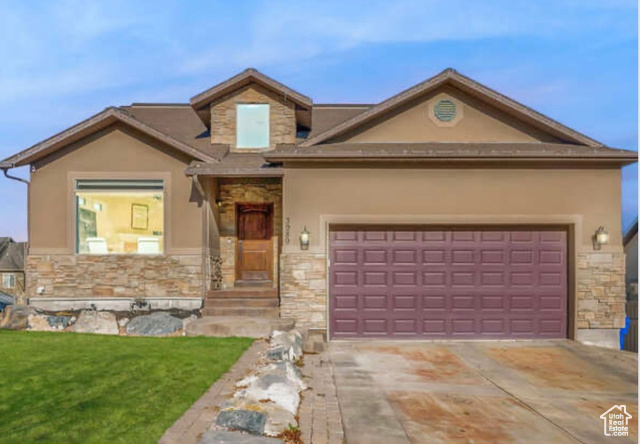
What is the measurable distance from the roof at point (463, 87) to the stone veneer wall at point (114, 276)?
4774mm

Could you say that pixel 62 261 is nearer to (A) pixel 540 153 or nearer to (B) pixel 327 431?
(B) pixel 327 431

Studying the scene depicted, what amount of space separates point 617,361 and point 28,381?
1028cm

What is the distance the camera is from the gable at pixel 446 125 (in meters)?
11.4

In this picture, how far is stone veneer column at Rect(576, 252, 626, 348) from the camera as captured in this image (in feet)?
34.5

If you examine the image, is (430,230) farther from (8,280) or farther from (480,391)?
(8,280)

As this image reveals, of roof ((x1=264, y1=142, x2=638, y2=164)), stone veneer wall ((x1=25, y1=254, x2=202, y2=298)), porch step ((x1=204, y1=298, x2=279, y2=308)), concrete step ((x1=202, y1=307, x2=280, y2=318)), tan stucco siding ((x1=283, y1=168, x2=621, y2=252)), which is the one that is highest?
roof ((x1=264, y1=142, x2=638, y2=164))

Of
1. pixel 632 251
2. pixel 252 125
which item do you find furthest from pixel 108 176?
pixel 632 251

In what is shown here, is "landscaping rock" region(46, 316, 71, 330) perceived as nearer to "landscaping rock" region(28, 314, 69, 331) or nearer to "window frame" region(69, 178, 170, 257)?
"landscaping rock" region(28, 314, 69, 331)

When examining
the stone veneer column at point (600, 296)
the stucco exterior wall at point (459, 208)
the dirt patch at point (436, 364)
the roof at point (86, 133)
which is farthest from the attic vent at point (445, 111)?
the roof at point (86, 133)

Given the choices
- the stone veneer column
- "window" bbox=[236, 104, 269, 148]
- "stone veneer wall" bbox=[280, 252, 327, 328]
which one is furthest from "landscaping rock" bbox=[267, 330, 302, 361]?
the stone veneer column

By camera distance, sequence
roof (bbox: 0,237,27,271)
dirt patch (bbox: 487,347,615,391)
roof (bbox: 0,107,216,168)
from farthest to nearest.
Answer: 1. roof (bbox: 0,237,27,271)
2. roof (bbox: 0,107,216,168)
3. dirt patch (bbox: 487,347,615,391)

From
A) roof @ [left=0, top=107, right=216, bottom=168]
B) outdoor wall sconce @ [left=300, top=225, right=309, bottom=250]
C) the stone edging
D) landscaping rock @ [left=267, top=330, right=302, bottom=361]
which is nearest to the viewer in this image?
the stone edging

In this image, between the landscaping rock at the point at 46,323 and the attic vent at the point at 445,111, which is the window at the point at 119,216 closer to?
the landscaping rock at the point at 46,323

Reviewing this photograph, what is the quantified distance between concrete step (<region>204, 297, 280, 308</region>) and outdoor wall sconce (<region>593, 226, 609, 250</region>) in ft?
25.5
